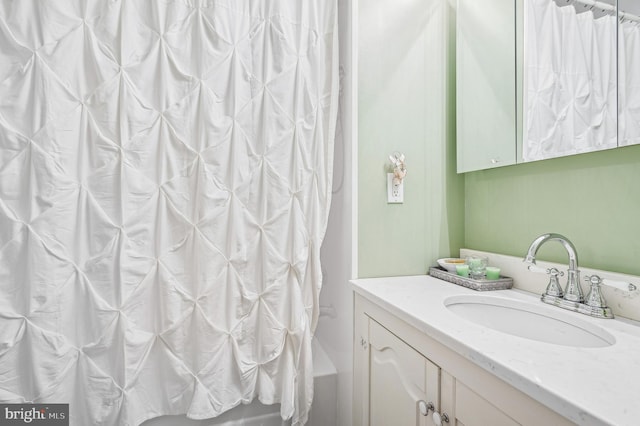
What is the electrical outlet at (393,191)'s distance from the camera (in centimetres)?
134

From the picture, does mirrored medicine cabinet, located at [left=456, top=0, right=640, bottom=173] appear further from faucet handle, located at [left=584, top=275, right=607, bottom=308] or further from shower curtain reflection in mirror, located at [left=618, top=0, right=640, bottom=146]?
faucet handle, located at [left=584, top=275, right=607, bottom=308]

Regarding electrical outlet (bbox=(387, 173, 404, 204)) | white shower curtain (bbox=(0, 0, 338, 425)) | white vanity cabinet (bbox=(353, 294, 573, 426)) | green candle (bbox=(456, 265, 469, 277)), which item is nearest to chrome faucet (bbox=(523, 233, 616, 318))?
green candle (bbox=(456, 265, 469, 277))

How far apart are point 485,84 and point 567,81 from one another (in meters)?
0.32

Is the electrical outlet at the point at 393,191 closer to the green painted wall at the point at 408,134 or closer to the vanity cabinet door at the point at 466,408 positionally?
the green painted wall at the point at 408,134

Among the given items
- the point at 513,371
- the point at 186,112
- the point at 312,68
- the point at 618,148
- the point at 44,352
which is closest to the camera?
the point at 513,371

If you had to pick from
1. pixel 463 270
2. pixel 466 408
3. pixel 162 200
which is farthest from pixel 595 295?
pixel 162 200

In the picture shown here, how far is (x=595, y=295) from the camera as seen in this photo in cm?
88

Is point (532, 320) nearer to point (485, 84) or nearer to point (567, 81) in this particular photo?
point (567, 81)

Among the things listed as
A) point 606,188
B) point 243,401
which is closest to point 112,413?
point 243,401

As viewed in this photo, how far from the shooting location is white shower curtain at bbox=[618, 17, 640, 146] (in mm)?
851

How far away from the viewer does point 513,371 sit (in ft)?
1.86

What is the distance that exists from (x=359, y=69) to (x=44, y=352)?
1479mm

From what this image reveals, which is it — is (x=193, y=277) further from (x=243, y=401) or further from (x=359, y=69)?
(x=359, y=69)

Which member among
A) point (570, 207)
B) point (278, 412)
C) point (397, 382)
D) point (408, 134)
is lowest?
point (278, 412)
